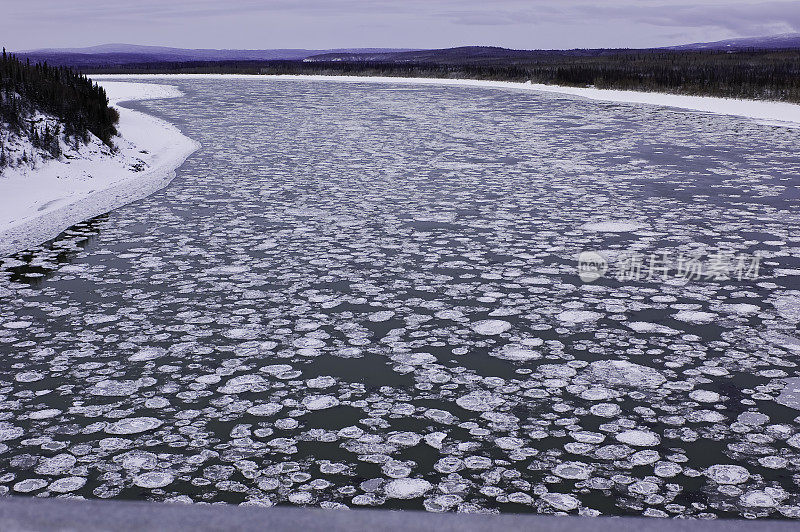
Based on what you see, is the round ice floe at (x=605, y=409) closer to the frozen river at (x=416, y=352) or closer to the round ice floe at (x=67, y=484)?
the frozen river at (x=416, y=352)

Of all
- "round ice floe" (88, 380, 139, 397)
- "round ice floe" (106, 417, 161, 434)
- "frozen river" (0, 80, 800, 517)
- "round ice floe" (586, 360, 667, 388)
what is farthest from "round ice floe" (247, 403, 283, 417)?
"round ice floe" (586, 360, 667, 388)

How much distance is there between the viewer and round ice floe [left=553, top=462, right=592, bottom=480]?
305 centimetres

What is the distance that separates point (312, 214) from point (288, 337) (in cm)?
392

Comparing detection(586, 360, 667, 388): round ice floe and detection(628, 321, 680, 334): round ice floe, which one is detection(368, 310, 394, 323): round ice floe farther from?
detection(628, 321, 680, 334): round ice floe

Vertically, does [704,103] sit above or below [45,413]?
above

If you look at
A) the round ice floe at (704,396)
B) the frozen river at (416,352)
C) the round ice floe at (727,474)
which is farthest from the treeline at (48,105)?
the round ice floe at (727,474)

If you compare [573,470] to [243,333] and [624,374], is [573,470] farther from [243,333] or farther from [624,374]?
[243,333]

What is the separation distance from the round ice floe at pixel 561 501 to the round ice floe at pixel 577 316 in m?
2.16

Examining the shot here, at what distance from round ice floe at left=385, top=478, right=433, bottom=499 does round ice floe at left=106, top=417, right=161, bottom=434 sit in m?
1.21

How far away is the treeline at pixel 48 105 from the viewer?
1131 cm

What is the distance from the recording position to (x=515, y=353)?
14.5 ft

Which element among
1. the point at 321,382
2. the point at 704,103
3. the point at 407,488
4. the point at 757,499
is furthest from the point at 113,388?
the point at 704,103

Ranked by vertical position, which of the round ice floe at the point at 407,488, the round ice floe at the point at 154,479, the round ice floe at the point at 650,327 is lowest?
the round ice floe at the point at 154,479

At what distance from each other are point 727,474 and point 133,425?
8.51 feet
